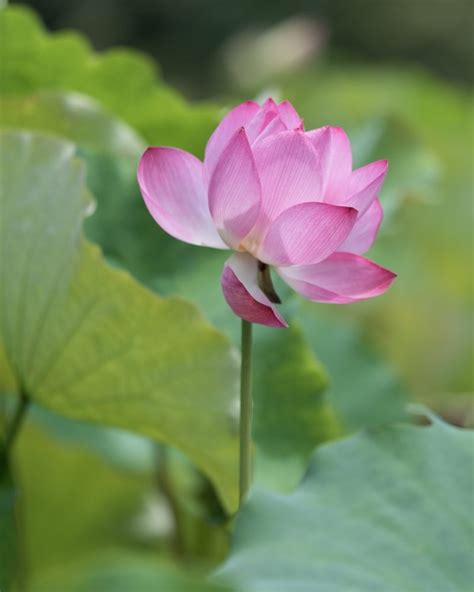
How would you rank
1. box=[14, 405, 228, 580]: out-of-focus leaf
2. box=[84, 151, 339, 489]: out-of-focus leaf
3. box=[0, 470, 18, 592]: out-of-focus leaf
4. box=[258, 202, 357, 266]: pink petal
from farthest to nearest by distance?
box=[14, 405, 228, 580]: out-of-focus leaf < box=[84, 151, 339, 489]: out-of-focus leaf < box=[0, 470, 18, 592]: out-of-focus leaf < box=[258, 202, 357, 266]: pink petal

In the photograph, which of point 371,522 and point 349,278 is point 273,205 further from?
point 371,522

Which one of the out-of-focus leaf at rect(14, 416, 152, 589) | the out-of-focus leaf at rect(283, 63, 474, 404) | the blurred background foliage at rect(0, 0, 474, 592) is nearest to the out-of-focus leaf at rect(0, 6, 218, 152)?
the blurred background foliage at rect(0, 0, 474, 592)

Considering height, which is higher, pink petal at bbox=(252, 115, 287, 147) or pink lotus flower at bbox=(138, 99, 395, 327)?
pink petal at bbox=(252, 115, 287, 147)

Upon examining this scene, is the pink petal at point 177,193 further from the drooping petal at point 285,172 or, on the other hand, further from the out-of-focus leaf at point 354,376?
the out-of-focus leaf at point 354,376

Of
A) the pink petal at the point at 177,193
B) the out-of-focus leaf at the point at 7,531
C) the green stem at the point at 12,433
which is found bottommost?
the out-of-focus leaf at the point at 7,531

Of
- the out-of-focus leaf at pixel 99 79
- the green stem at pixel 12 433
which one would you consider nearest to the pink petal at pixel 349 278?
the green stem at pixel 12 433

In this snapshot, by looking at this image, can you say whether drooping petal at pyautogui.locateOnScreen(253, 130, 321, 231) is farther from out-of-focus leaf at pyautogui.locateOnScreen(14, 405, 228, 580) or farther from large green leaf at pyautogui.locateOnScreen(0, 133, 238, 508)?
out-of-focus leaf at pyautogui.locateOnScreen(14, 405, 228, 580)

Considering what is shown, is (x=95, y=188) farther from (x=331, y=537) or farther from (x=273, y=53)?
(x=273, y=53)

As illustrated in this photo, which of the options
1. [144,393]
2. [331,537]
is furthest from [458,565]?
[144,393]
